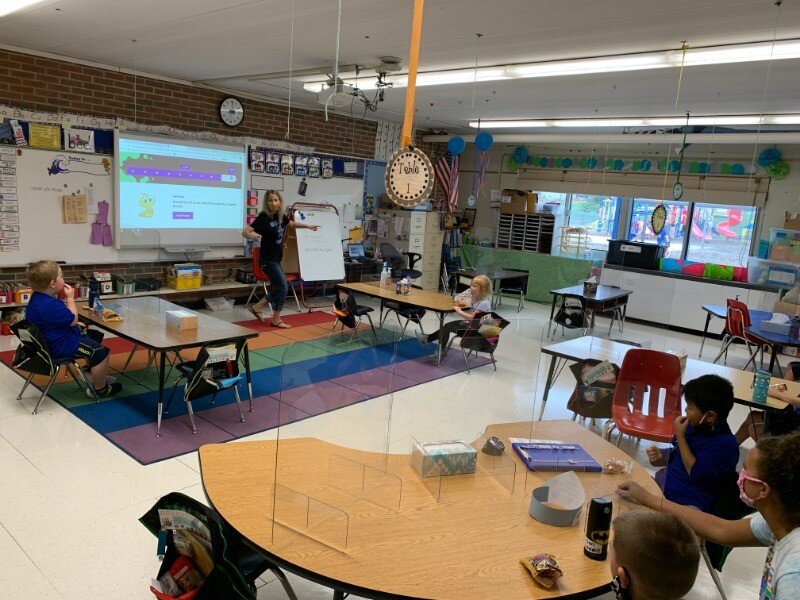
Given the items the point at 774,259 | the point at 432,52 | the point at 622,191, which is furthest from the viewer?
the point at 622,191

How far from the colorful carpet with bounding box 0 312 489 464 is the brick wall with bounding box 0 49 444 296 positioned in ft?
7.87

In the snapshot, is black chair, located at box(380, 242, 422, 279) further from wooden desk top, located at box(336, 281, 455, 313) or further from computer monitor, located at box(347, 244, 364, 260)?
wooden desk top, located at box(336, 281, 455, 313)

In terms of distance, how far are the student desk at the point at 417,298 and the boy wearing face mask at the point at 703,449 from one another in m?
3.59

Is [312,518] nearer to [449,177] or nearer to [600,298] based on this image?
[600,298]

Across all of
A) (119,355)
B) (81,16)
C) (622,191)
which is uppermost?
(81,16)

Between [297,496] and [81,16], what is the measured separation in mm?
4843

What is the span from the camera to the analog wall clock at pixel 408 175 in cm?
301

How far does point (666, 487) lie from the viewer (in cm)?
295

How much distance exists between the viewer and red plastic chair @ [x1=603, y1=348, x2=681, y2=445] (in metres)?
4.32

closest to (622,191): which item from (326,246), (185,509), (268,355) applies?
(326,246)

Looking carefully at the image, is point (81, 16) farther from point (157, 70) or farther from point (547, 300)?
point (547, 300)

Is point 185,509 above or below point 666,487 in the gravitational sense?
above

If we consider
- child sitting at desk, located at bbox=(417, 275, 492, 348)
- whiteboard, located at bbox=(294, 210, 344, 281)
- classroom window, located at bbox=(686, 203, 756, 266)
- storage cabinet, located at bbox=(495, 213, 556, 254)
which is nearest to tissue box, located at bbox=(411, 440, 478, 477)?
child sitting at desk, located at bbox=(417, 275, 492, 348)

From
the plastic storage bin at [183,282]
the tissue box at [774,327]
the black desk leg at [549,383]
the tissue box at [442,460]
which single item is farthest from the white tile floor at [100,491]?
the plastic storage bin at [183,282]
